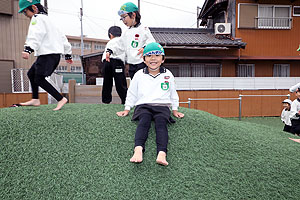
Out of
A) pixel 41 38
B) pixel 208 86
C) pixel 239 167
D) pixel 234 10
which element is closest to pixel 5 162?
pixel 41 38

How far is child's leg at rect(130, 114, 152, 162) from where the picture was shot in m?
2.23

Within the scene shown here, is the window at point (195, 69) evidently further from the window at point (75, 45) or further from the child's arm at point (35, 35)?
the window at point (75, 45)

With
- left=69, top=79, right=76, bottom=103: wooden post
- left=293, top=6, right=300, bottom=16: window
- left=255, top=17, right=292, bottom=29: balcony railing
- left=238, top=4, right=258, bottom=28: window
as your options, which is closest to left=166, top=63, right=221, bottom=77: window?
left=238, top=4, right=258, bottom=28: window

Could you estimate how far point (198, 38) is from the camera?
1174 cm

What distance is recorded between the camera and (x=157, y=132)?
2.59m

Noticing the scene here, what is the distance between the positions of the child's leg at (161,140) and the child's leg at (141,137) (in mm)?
152

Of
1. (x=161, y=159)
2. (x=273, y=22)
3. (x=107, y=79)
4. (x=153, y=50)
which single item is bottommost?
(x=161, y=159)

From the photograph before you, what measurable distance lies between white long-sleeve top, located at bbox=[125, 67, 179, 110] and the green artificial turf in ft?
1.43

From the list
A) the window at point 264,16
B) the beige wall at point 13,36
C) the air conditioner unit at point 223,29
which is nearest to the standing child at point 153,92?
the air conditioner unit at point 223,29

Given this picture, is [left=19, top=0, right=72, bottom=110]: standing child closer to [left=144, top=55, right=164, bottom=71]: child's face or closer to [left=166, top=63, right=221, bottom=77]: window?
[left=144, top=55, right=164, bottom=71]: child's face

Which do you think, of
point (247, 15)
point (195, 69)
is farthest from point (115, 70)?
point (247, 15)

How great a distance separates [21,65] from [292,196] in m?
13.7

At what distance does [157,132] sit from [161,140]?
0.15 metres

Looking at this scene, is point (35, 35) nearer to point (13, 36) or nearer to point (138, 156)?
point (138, 156)
